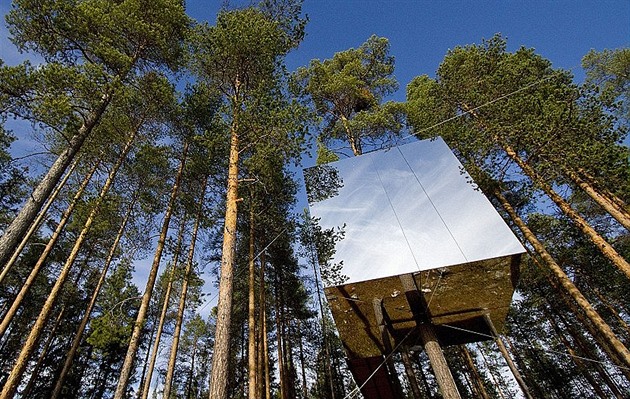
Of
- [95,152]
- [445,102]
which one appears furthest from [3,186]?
[445,102]

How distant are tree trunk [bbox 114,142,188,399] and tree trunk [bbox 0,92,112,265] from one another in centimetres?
309

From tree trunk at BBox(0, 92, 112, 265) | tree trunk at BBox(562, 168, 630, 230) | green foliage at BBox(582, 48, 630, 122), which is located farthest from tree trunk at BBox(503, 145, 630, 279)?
tree trunk at BBox(0, 92, 112, 265)

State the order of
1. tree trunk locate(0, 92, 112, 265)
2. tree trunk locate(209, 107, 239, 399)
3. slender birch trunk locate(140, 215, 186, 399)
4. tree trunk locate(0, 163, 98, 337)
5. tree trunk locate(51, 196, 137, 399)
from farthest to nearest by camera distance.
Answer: tree trunk locate(51, 196, 137, 399) < slender birch trunk locate(140, 215, 186, 399) < tree trunk locate(0, 163, 98, 337) < tree trunk locate(0, 92, 112, 265) < tree trunk locate(209, 107, 239, 399)

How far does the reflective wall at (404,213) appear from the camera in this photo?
4.93 m

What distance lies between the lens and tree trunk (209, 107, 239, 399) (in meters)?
3.92

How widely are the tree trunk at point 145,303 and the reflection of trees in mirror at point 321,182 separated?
15.0 ft

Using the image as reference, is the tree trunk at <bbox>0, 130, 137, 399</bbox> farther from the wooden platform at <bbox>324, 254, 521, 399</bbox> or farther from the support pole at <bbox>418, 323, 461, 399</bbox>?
→ the support pole at <bbox>418, 323, 461, 399</bbox>

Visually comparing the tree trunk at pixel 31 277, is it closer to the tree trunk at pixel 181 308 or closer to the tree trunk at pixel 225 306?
the tree trunk at pixel 181 308

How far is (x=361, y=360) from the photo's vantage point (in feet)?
25.6

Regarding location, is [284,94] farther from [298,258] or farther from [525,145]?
[298,258]

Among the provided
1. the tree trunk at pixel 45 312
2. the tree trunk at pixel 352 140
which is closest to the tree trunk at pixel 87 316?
the tree trunk at pixel 45 312

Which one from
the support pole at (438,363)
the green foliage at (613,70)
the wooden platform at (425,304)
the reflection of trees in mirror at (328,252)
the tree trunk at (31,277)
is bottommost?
the support pole at (438,363)

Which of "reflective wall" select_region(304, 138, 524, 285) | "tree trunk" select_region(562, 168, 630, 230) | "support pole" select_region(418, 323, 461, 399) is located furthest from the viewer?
"tree trunk" select_region(562, 168, 630, 230)

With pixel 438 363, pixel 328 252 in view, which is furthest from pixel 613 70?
pixel 328 252
